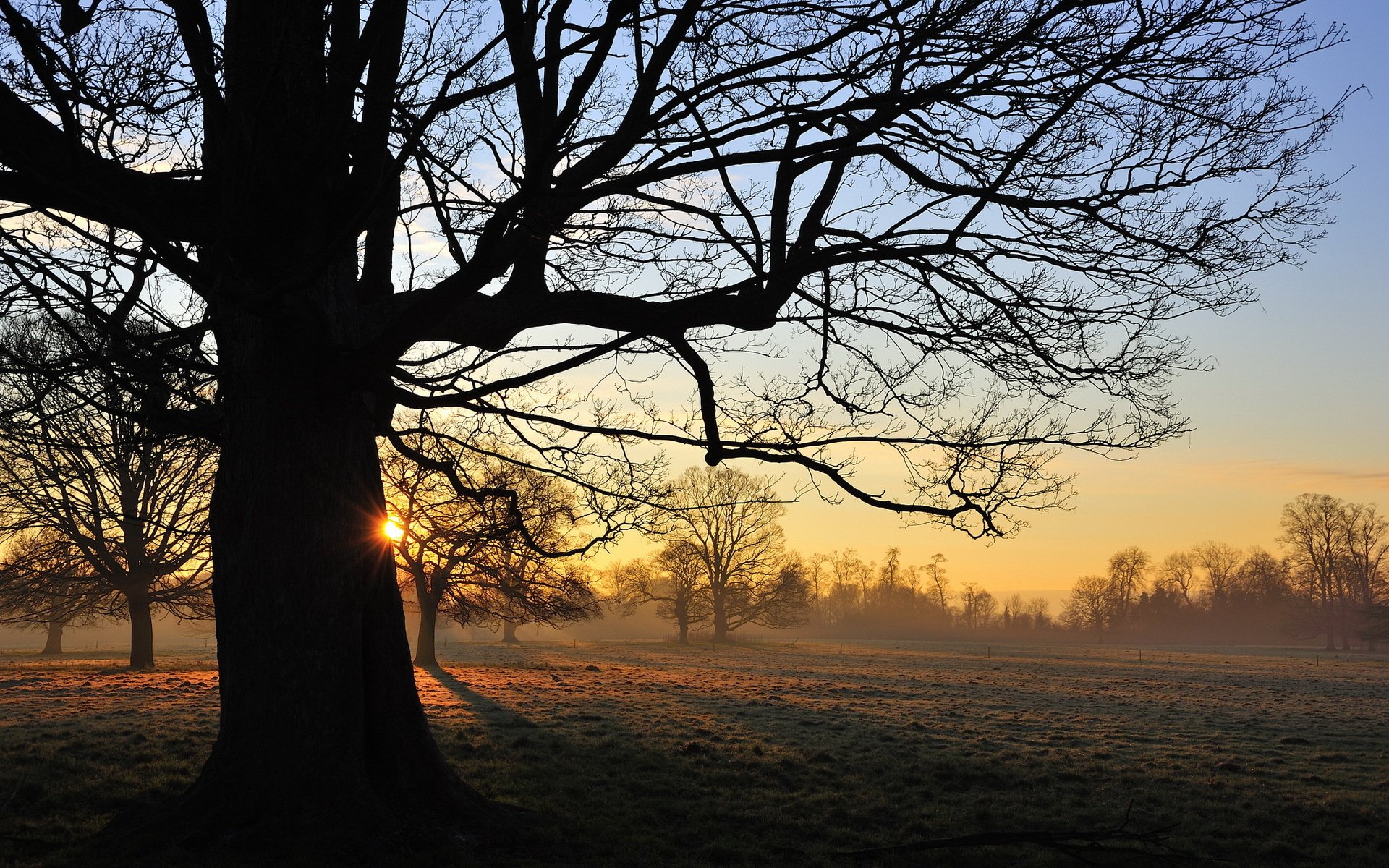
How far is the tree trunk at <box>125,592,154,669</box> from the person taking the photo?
24938 millimetres

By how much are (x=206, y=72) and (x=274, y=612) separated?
322cm

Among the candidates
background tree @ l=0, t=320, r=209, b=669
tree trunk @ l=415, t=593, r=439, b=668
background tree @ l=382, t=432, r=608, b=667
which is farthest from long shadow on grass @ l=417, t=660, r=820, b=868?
tree trunk @ l=415, t=593, r=439, b=668

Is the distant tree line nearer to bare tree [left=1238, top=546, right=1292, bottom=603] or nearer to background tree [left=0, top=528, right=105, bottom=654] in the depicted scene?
bare tree [left=1238, top=546, right=1292, bottom=603]

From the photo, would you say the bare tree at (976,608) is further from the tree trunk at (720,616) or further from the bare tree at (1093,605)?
the tree trunk at (720,616)

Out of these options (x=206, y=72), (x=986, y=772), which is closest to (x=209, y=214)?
(x=206, y=72)

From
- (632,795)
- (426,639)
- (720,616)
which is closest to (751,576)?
(720,616)

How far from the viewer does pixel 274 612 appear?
5805 millimetres

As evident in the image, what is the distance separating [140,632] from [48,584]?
10.3ft

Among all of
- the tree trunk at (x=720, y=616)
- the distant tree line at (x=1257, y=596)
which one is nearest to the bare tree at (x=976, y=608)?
the distant tree line at (x=1257, y=596)

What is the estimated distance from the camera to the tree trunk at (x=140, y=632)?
2494 centimetres

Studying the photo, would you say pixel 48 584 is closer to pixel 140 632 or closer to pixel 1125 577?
pixel 140 632

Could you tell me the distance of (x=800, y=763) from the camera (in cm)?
1035

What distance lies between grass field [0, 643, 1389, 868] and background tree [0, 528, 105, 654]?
1872mm

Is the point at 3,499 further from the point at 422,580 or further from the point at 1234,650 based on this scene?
the point at 1234,650
